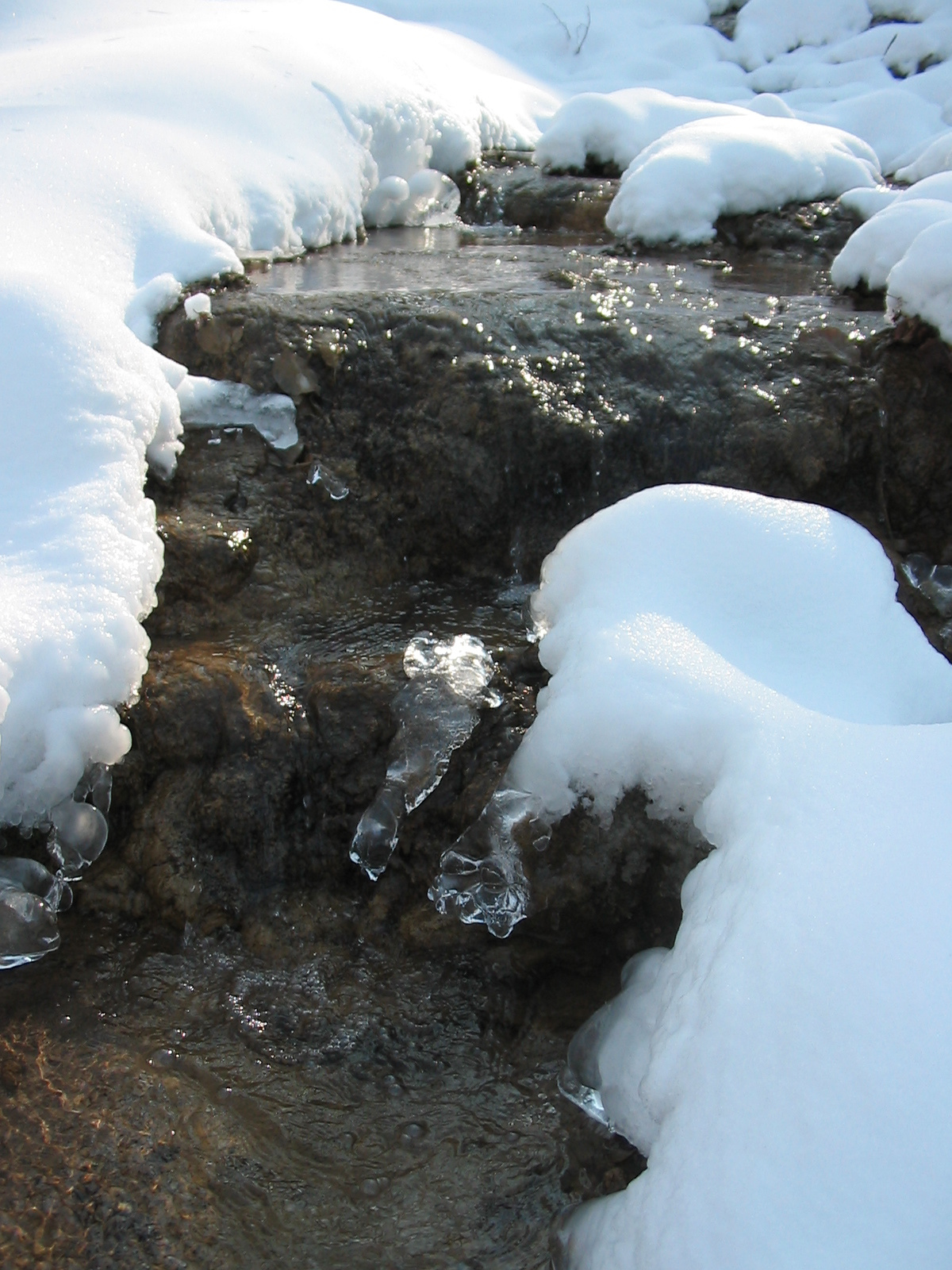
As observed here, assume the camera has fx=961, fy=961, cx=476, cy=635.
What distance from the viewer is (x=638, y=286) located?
413 centimetres

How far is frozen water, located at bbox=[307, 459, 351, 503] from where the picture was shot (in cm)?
304

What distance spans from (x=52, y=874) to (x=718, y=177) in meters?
4.89

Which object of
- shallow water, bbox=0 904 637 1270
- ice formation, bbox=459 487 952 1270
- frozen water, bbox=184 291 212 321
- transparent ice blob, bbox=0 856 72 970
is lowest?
shallow water, bbox=0 904 637 1270

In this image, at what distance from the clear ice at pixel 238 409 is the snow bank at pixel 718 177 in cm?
287

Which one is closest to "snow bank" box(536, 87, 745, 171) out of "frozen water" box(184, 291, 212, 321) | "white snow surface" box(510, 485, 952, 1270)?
"frozen water" box(184, 291, 212, 321)

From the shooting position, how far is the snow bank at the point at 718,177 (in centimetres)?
510

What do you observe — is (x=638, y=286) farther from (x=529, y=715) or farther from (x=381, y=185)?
(x=529, y=715)

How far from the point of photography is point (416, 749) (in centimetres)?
237

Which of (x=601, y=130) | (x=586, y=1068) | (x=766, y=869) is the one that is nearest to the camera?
(x=766, y=869)

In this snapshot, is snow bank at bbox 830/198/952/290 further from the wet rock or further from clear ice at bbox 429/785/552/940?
clear ice at bbox 429/785/552/940

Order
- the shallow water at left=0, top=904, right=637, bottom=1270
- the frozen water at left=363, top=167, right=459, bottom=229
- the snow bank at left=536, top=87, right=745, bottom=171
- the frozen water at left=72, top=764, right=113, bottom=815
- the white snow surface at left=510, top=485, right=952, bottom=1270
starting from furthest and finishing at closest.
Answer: the snow bank at left=536, top=87, right=745, bottom=171 < the frozen water at left=363, top=167, right=459, bottom=229 < the frozen water at left=72, top=764, right=113, bottom=815 < the shallow water at left=0, top=904, right=637, bottom=1270 < the white snow surface at left=510, top=485, right=952, bottom=1270

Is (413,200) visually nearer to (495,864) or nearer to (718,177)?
→ (718,177)

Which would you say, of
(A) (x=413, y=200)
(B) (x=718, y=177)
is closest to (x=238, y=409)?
(A) (x=413, y=200)

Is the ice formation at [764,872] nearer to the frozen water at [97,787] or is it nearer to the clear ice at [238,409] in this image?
the frozen water at [97,787]
